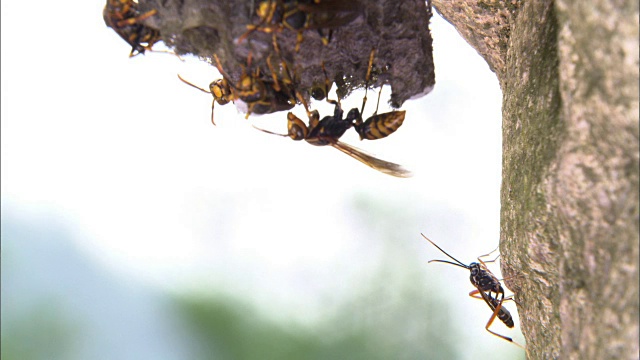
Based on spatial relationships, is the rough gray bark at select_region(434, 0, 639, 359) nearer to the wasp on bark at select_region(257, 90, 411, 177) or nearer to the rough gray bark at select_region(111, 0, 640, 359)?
the rough gray bark at select_region(111, 0, 640, 359)

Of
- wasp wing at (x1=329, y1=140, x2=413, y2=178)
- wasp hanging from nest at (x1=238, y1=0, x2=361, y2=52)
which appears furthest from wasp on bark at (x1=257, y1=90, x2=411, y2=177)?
wasp hanging from nest at (x1=238, y1=0, x2=361, y2=52)

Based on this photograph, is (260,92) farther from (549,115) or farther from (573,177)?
(573,177)

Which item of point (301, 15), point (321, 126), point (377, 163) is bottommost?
point (377, 163)

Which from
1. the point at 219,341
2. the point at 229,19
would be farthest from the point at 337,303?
the point at 229,19

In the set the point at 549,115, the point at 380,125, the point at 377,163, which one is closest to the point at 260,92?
the point at 380,125

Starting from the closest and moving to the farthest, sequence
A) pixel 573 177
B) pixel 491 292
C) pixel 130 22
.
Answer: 1. pixel 573 177
2. pixel 130 22
3. pixel 491 292

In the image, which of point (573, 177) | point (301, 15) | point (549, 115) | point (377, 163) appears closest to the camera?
point (573, 177)
